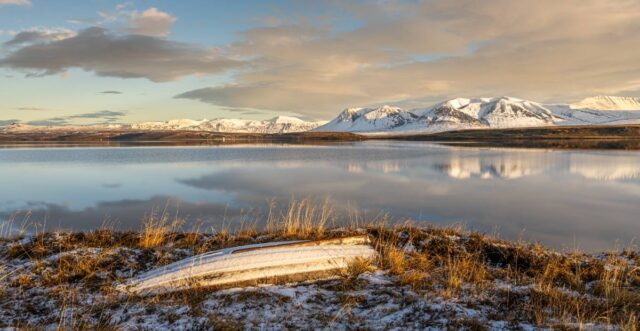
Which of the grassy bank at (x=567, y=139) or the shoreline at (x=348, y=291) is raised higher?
the grassy bank at (x=567, y=139)

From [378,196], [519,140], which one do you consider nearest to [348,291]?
[378,196]

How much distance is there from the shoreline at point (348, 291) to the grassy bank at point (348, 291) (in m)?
0.02

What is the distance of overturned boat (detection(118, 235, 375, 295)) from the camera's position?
5.45 m

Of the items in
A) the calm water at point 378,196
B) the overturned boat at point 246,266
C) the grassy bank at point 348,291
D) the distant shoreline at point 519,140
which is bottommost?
the calm water at point 378,196

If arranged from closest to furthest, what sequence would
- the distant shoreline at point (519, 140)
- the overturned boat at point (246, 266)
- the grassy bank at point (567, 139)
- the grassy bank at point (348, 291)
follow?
1. the grassy bank at point (348, 291)
2. the overturned boat at point (246, 266)
3. the grassy bank at point (567, 139)
4. the distant shoreline at point (519, 140)

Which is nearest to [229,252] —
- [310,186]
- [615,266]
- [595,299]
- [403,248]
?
[403,248]

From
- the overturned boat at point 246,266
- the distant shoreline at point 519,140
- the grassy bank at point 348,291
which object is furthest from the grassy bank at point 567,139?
the overturned boat at point 246,266

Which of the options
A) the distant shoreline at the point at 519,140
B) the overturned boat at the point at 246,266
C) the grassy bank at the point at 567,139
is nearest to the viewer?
the overturned boat at the point at 246,266

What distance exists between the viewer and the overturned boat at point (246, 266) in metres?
5.45

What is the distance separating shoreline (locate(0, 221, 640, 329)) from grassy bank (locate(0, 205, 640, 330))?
2 centimetres

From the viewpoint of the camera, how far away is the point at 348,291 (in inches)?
218

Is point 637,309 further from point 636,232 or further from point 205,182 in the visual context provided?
point 205,182

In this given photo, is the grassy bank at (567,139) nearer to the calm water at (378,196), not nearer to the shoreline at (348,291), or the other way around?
the calm water at (378,196)

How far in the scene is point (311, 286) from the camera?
573cm
